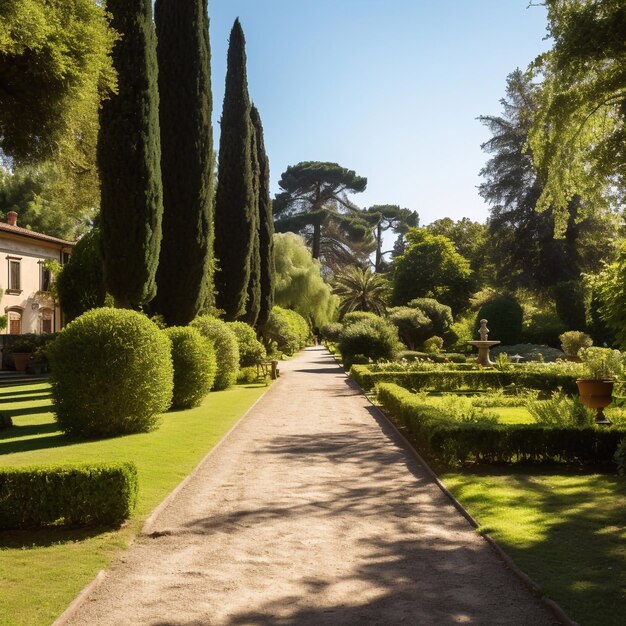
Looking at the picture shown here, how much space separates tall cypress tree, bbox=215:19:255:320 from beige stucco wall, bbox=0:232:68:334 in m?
11.7

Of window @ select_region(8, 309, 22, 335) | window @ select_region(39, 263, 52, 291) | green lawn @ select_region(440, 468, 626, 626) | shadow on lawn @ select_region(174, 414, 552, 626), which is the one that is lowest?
green lawn @ select_region(440, 468, 626, 626)

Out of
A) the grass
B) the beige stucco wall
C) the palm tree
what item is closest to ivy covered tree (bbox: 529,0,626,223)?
the grass

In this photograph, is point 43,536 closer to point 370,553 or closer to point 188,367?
point 370,553

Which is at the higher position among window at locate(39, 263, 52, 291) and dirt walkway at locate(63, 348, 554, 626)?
window at locate(39, 263, 52, 291)

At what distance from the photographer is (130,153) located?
16125mm

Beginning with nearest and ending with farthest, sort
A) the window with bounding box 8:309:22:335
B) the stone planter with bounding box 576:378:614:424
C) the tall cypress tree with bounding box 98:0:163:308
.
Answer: the stone planter with bounding box 576:378:614:424
the tall cypress tree with bounding box 98:0:163:308
the window with bounding box 8:309:22:335

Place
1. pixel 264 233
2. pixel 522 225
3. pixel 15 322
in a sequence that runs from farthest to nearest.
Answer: pixel 522 225, pixel 264 233, pixel 15 322

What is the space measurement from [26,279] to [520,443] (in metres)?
32.9

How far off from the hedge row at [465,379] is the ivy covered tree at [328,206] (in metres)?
44.1

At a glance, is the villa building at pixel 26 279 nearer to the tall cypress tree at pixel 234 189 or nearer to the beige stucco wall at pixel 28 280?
the beige stucco wall at pixel 28 280

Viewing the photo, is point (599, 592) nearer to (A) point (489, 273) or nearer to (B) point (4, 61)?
(B) point (4, 61)

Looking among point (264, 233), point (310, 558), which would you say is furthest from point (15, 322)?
point (310, 558)

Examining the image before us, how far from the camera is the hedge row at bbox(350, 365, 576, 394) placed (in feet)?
69.1

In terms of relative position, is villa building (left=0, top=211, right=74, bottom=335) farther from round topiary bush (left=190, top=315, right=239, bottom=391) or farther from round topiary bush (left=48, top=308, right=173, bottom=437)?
round topiary bush (left=48, top=308, right=173, bottom=437)
